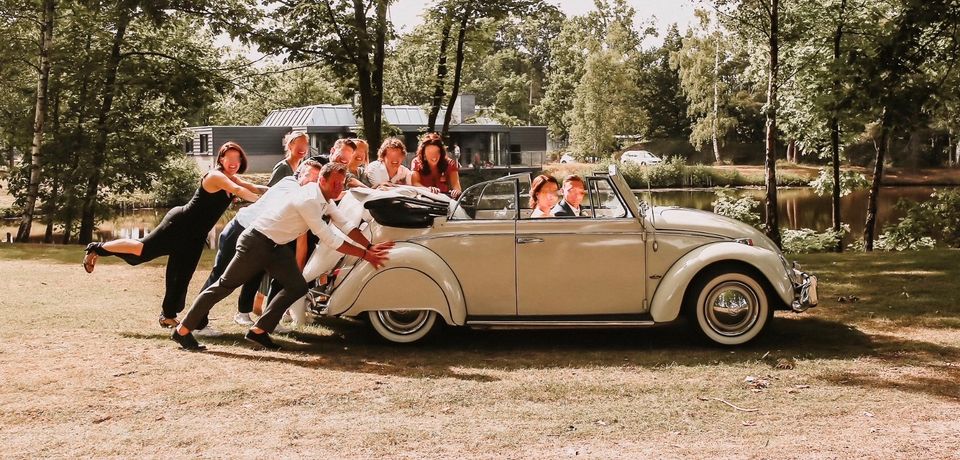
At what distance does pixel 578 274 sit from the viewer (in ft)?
25.3

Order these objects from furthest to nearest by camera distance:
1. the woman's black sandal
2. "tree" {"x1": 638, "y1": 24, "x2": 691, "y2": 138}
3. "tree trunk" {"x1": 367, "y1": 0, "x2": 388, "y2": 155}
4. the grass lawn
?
"tree" {"x1": 638, "y1": 24, "x2": 691, "y2": 138} → "tree trunk" {"x1": 367, "y1": 0, "x2": 388, "y2": 155} → the woman's black sandal → the grass lawn

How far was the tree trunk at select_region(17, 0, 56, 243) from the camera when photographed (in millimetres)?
21344

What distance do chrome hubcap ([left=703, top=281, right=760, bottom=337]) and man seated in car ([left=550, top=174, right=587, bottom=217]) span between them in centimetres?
132

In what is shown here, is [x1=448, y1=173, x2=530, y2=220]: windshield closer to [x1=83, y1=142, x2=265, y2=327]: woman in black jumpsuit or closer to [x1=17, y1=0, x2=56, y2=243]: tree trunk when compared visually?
[x1=83, y1=142, x2=265, y2=327]: woman in black jumpsuit

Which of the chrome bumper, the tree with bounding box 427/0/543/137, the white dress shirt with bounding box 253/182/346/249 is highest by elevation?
the tree with bounding box 427/0/543/137

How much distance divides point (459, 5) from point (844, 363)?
1323 centimetres

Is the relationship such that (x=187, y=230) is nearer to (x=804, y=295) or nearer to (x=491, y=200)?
(x=491, y=200)

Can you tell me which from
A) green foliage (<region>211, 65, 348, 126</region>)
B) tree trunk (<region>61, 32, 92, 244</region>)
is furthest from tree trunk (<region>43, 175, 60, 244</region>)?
green foliage (<region>211, 65, 348, 126</region>)

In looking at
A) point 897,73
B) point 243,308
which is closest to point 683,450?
point 243,308

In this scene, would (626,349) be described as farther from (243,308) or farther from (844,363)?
(243,308)

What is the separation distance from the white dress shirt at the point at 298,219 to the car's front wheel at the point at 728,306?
2949mm

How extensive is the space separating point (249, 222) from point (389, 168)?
1657mm

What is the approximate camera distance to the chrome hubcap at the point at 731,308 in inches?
302

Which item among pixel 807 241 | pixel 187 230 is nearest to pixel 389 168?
pixel 187 230
